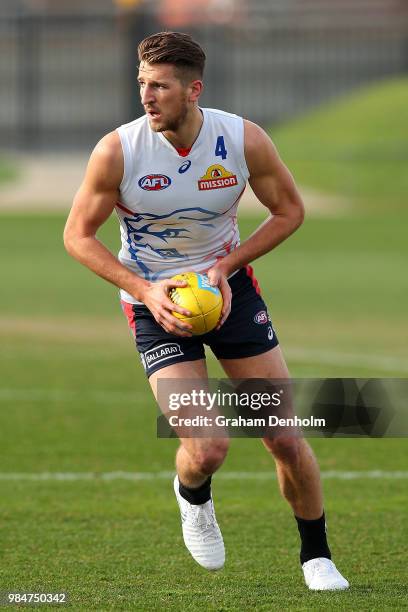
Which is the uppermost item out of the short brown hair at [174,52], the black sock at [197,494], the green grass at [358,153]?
the short brown hair at [174,52]

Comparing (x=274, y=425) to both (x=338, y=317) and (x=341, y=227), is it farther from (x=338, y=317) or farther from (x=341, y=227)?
(x=341, y=227)

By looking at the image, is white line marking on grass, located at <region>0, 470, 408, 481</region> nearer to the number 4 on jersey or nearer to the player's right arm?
the player's right arm

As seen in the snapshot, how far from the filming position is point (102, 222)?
734 centimetres

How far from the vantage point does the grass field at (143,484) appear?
24.1ft

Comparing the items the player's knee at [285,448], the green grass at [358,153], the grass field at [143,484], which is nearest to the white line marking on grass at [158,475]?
the grass field at [143,484]

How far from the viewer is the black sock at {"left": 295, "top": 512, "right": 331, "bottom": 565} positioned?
292 inches

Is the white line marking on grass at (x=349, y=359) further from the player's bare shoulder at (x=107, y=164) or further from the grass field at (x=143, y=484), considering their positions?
the player's bare shoulder at (x=107, y=164)

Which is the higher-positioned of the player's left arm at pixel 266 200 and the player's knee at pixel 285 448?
the player's left arm at pixel 266 200

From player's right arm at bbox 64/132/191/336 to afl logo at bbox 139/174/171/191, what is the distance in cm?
13

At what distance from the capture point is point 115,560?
7.93m

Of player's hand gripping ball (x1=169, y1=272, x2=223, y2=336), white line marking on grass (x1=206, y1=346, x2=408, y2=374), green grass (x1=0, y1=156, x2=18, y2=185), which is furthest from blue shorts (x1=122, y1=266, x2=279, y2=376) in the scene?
green grass (x1=0, y1=156, x2=18, y2=185)

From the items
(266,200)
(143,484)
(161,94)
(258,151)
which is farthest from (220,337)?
(143,484)

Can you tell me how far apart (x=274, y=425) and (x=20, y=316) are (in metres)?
13.2

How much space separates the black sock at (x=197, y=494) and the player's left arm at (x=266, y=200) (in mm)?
1130
